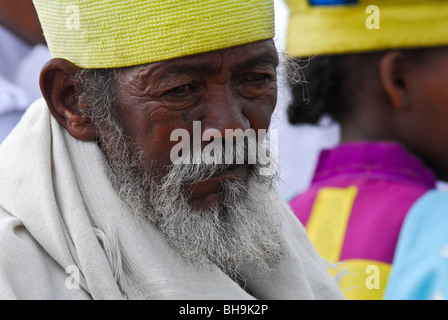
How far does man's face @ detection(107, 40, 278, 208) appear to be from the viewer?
2.72 meters

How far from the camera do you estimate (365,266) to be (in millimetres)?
4316

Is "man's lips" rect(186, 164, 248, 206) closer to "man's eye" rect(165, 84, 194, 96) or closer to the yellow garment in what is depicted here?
"man's eye" rect(165, 84, 194, 96)

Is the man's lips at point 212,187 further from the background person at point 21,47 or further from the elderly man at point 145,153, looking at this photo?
the background person at point 21,47

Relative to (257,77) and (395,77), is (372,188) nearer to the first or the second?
(395,77)

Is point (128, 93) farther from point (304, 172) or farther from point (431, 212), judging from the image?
point (304, 172)

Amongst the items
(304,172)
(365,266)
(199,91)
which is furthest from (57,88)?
(304,172)

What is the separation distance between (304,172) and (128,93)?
167 inches

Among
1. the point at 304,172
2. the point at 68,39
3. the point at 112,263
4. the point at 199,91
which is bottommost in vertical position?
the point at 304,172

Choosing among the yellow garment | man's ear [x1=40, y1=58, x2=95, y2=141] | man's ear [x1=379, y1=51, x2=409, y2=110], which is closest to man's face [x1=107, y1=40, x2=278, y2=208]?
man's ear [x1=40, y1=58, x2=95, y2=141]

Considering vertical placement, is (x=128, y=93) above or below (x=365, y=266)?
above

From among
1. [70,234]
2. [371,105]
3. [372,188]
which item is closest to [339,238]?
[372,188]

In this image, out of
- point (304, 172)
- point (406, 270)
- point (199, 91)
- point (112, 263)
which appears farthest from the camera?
point (304, 172)

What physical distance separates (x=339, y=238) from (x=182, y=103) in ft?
6.67

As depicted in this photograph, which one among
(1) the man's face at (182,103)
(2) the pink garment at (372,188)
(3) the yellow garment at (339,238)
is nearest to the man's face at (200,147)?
(1) the man's face at (182,103)
